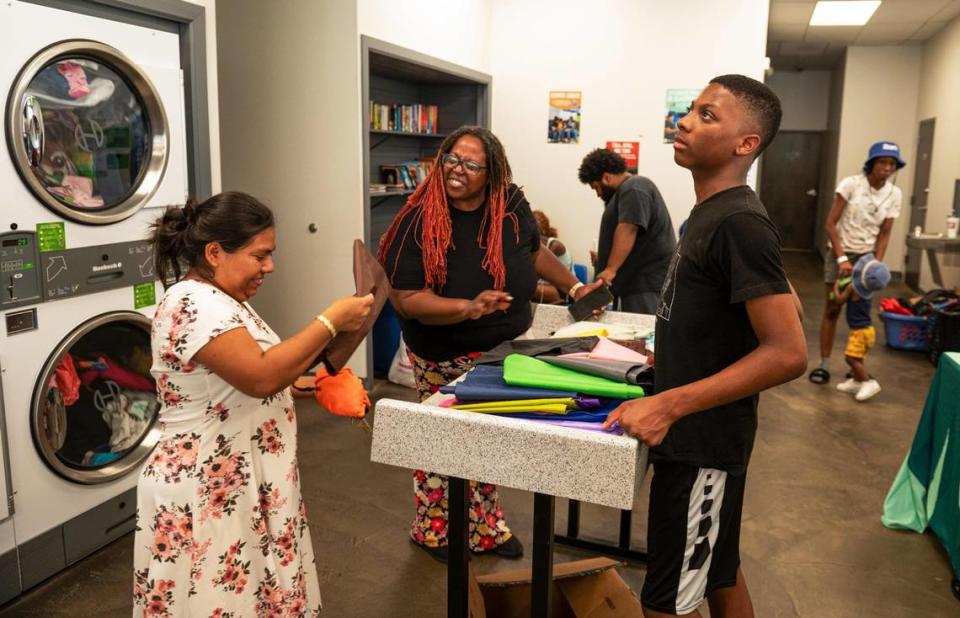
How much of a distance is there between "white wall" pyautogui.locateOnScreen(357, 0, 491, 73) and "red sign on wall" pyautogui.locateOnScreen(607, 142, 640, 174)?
4.38ft

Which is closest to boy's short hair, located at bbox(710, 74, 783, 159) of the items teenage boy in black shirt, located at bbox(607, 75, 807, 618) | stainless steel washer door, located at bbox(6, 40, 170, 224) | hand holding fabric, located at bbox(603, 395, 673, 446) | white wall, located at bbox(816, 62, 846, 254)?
teenage boy in black shirt, located at bbox(607, 75, 807, 618)

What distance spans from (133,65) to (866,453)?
3.95m

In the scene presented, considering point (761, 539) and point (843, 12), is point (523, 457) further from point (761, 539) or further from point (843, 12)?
point (843, 12)

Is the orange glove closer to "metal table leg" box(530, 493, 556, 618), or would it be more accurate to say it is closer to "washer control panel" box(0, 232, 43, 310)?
"metal table leg" box(530, 493, 556, 618)

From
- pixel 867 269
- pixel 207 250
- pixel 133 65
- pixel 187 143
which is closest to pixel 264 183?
pixel 187 143

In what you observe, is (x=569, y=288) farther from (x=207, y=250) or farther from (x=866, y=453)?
(x=866, y=453)

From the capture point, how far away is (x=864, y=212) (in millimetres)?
5176

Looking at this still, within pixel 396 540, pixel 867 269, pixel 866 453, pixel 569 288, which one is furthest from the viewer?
pixel 867 269

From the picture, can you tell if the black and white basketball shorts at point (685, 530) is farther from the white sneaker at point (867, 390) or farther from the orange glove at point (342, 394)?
the white sneaker at point (867, 390)

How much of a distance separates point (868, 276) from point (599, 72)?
9.45ft

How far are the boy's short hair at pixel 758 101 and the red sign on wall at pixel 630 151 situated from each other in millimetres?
5047

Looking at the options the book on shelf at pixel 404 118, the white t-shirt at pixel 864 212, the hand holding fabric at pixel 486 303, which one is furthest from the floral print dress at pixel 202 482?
the white t-shirt at pixel 864 212

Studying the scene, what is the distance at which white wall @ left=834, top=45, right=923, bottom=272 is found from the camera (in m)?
10.4

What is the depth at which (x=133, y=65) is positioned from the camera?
114 inches
